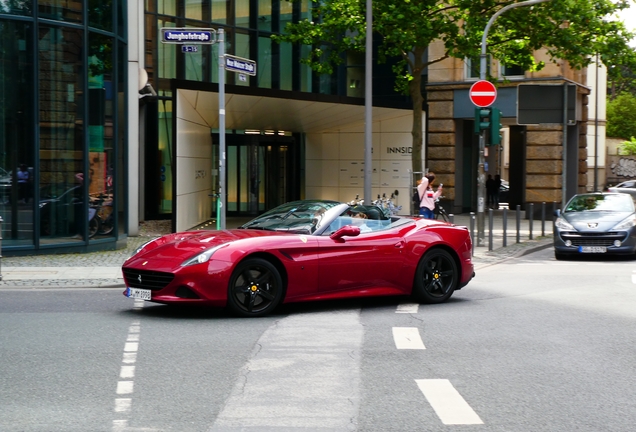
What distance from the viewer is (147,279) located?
33.8 feet

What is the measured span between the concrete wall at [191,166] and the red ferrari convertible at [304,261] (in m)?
12.5

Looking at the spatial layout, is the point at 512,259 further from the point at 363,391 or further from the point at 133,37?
the point at 363,391

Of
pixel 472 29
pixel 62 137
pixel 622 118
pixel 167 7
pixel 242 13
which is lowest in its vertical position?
pixel 62 137

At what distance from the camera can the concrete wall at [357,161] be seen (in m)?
36.6

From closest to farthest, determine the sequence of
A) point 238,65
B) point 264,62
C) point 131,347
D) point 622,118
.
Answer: point 131,347
point 238,65
point 264,62
point 622,118

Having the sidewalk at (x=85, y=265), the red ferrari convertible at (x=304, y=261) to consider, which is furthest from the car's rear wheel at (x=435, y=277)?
the sidewalk at (x=85, y=265)

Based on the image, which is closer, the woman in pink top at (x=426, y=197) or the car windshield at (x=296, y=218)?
the car windshield at (x=296, y=218)

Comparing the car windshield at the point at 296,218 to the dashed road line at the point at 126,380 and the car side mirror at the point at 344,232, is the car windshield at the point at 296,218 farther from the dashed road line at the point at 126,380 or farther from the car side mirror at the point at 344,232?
the dashed road line at the point at 126,380

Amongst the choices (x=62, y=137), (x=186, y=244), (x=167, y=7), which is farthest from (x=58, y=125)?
(x=167, y=7)

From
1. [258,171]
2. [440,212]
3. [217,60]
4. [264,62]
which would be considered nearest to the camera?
[440,212]

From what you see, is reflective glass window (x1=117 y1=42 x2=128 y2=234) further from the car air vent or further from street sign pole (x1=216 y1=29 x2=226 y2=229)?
the car air vent

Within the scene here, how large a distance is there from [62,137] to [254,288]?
916 cm

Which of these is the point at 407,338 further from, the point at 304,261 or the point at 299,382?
the point at 299,382

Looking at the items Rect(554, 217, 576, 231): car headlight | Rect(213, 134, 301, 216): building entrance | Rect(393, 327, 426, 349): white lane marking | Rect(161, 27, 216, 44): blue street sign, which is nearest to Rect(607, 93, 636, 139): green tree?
Rect(213, 134, 301, 216): building entrance
